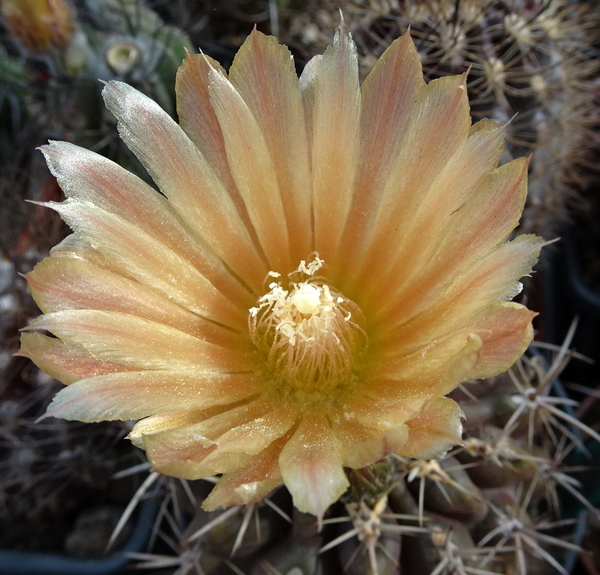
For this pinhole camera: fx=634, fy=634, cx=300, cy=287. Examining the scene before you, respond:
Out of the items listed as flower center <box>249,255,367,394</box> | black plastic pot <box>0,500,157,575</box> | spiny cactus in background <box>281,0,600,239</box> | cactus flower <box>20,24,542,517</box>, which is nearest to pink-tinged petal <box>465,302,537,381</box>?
cactus flower <box>20,24,542,517</box>

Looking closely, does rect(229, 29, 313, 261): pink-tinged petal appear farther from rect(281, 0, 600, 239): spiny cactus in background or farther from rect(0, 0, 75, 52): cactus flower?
rect(0, 0, 75, 52): cactus flower

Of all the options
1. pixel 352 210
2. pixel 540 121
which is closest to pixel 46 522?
pixel 352 210

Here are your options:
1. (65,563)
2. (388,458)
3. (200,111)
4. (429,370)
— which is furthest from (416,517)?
(65,563)

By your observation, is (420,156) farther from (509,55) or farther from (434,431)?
(509,55)

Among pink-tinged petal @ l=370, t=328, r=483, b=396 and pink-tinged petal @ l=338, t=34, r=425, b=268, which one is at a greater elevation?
pink-tinged petal @ l=338, t=34, r=425, b=268

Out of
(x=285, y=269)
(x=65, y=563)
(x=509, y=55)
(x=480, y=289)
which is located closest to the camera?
(x=480, y=289)

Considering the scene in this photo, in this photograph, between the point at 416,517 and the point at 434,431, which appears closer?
the point at 434,431

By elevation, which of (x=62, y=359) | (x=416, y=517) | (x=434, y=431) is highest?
(x=62, y=359)
